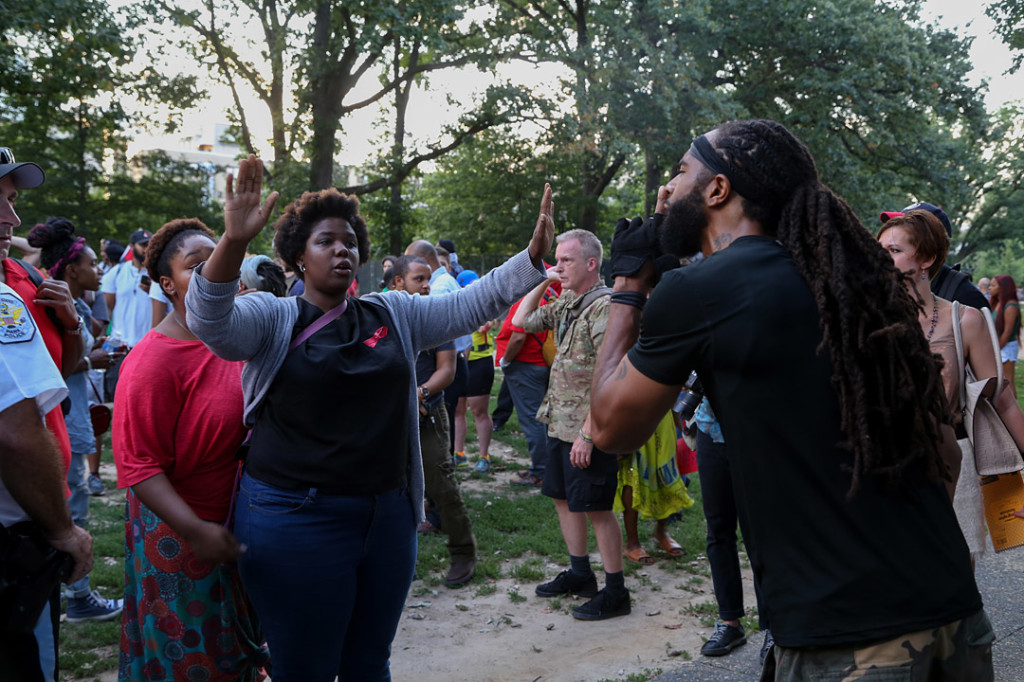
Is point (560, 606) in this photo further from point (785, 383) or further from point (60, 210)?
point (60, 210)

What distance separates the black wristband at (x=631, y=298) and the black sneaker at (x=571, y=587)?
3051 millimetres

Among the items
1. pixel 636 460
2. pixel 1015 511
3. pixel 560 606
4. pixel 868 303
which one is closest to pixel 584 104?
pixel 636 460

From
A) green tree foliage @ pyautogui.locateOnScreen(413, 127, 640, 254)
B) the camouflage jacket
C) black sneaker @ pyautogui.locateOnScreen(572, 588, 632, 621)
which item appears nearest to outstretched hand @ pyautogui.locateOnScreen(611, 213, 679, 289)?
the camouflage jacket

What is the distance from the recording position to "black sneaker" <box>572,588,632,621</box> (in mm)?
4930

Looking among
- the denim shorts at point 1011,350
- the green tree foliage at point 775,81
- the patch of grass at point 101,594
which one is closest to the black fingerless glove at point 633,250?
the patch of grass at point 101,594

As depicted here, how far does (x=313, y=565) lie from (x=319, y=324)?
0.75 m

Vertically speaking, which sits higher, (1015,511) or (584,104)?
(584,104)

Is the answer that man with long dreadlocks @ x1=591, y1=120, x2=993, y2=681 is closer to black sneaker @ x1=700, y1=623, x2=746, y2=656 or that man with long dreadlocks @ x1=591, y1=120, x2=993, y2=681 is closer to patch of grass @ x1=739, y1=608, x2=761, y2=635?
black sneaker @ x1=700, y1=623, x2=746, y2=656

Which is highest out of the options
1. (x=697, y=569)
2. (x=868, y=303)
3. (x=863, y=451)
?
(x=868, y=303)

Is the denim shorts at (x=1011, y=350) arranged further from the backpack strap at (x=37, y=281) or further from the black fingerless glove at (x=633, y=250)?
the backpack strap at (x=37, y=281)

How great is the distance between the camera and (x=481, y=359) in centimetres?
859

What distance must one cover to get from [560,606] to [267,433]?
2965 mm

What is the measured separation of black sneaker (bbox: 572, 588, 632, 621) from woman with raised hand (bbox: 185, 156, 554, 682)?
2279 millimetres

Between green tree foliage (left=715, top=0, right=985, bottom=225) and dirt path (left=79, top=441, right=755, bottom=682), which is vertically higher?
green tree foliage (left=715, top=0, right=985, bottom=225)
